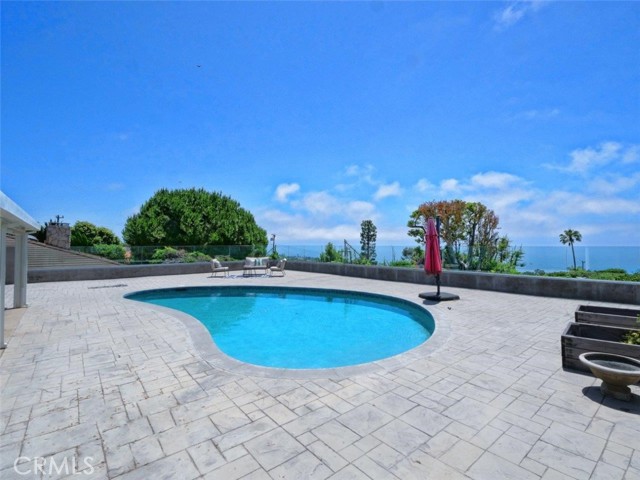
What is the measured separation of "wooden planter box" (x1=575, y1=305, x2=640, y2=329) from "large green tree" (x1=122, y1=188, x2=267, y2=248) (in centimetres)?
2597

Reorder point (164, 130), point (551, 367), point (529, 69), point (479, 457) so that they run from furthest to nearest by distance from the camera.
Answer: point (164, 130) → point (529, 69) → point (551, 367) → point (479, 457)

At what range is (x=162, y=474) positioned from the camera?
80.1 inches

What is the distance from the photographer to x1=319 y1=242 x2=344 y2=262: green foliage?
1745 cm

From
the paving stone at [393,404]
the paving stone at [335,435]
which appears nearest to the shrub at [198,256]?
the paving stone at [393,404]

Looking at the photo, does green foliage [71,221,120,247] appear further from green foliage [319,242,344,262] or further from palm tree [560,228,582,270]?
palm tree [560,228,582,270]

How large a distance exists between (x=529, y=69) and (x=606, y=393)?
8753mm

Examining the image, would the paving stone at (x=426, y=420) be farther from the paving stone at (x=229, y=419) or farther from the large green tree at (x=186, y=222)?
the large green tree at (x=186, y=222)

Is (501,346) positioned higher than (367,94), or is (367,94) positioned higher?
(367,94)

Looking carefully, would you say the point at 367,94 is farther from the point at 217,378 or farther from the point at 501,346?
the point at 217,378

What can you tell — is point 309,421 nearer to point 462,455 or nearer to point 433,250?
point 462,455

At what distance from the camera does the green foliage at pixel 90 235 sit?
108 ft

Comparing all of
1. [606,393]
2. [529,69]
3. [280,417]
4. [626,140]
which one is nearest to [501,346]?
[606,393]

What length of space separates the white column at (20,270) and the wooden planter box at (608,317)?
458 inches

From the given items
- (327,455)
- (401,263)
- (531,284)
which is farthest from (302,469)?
(401,263)
